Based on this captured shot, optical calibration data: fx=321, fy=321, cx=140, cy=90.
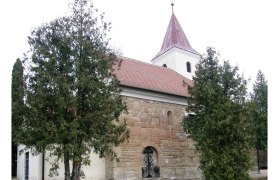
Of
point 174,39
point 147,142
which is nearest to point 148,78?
point 147,142

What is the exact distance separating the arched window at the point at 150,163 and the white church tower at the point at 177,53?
10.7m

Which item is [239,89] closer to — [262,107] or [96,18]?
[96,18]

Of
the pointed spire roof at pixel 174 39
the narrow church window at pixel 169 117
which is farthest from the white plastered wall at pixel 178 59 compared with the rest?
the narrow church window at pixel 169 117

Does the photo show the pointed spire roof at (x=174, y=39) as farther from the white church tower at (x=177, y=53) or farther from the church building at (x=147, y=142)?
the church building at (x=147, y=142)

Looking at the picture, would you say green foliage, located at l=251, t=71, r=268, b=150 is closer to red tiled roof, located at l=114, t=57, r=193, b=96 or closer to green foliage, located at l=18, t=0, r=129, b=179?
red tiled roof, located at l=114, t=57, r=193, b=96

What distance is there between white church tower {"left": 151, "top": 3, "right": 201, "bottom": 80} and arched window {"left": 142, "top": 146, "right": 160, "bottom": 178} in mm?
10702

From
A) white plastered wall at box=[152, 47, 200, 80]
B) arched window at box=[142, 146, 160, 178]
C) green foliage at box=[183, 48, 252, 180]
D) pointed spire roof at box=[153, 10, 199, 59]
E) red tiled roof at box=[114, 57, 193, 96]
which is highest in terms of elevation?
pointed spire roof at box=[153, 10, 199, 59]

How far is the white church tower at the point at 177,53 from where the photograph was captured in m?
27.2

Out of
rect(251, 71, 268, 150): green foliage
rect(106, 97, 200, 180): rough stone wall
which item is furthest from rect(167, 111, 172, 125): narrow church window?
rect(251, 71, 268, 150): green foliage

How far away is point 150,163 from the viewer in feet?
57.5

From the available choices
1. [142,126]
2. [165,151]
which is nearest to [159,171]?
[165,151]

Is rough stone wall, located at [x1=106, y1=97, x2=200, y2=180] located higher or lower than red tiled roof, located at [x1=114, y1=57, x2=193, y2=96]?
lower

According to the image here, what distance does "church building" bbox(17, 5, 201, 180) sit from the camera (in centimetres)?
1590

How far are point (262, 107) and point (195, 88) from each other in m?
11.2
